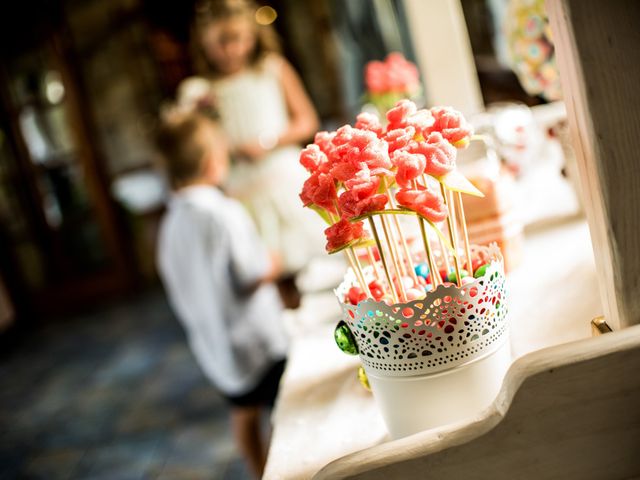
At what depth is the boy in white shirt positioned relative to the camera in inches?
75.8

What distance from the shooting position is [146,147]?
5.45 m

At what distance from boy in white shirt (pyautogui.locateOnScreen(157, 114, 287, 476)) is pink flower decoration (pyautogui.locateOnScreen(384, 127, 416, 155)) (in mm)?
1237

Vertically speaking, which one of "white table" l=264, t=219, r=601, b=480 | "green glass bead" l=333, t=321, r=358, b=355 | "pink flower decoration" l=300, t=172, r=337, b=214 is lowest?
"white table" l=264, t=219, r=601, b=480

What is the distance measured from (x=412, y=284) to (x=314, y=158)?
21 cm

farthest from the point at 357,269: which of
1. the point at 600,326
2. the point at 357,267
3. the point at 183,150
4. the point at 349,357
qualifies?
the point at 183,150

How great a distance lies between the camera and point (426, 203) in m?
0.67

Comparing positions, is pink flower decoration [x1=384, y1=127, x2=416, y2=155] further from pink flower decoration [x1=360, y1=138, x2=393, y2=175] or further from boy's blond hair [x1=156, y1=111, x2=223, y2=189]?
boy's blond hair [x1=156, y1=111, x2=223, y2=189]

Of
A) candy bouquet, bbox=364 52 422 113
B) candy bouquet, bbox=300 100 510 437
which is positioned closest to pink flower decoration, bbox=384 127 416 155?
candy bouquet, bbox=300 100 510 437

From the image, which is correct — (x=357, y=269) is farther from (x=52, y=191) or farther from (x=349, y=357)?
(x=52, y=191)

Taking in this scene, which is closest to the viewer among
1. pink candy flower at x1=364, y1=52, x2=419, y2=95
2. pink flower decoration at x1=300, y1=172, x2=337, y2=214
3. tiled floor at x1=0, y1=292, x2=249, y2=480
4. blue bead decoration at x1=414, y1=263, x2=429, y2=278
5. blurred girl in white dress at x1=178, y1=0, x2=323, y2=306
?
pink flower decoration at x1=300, y1=172, x2=337, y2=214

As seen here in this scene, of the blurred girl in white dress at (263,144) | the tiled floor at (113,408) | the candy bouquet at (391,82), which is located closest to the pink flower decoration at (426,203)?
the candy bouquet at (391,82)

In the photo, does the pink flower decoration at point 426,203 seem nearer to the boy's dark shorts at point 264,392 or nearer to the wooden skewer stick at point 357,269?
the wooden skewer stick at point 357,269

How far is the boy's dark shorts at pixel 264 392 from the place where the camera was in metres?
2.01

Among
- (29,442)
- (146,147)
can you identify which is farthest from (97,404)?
Answer: (146,147)
